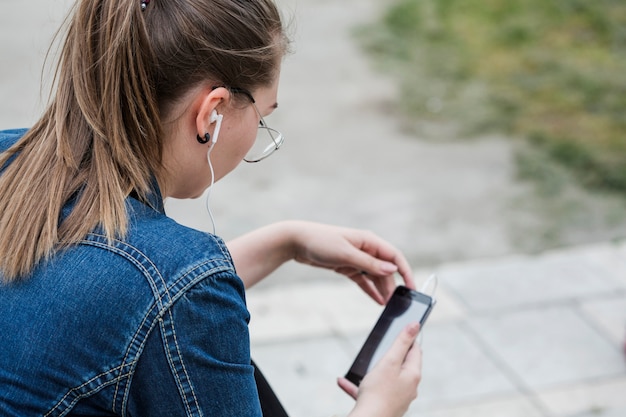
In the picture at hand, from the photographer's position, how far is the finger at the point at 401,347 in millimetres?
1550

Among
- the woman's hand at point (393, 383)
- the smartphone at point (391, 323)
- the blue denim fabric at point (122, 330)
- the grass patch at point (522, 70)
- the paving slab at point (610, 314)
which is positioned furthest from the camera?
the grass patch at point (522, 70)

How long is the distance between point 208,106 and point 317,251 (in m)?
0.69

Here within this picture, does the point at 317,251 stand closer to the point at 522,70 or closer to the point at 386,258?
the point at 386,258

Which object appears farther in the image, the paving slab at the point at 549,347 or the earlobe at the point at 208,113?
the paving slab at the point at 549,347

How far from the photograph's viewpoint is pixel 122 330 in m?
1.10

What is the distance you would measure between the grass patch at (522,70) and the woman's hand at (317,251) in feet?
9.49

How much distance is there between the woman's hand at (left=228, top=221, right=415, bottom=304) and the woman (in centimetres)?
49

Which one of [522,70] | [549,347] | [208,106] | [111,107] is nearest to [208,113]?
[208,106]

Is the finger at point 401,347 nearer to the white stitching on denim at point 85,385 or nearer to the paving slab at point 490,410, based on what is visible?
the white stitching on denim at point 85,385

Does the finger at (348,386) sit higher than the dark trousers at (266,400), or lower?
lower

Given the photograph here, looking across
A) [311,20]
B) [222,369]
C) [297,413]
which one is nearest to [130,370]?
[222,369]

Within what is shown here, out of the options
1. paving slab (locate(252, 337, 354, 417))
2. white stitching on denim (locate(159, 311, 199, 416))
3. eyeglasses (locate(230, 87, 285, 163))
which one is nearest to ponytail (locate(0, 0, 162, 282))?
white stitching on denim (locate(159, 311, 199, 416))

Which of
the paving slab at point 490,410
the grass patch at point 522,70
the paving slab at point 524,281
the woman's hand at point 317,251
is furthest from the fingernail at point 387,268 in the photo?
the grass patch at point 522,70

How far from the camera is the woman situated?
1110mm
